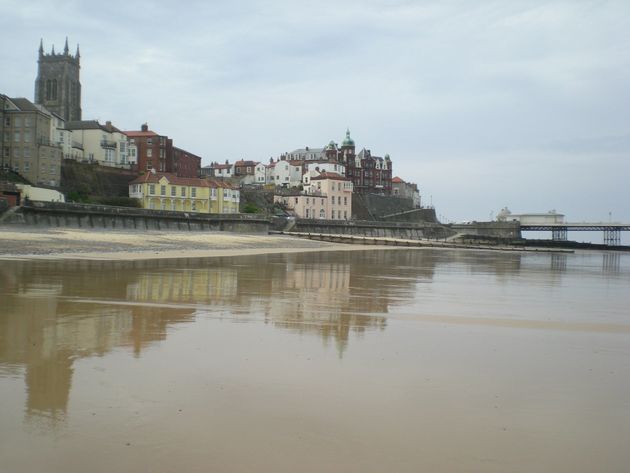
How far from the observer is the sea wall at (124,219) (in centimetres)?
4591

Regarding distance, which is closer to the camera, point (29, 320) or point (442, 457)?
point (442, 457)

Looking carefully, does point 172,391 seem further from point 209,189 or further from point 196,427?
point 209,189

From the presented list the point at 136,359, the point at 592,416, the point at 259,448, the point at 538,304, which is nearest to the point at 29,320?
the point at 136,359

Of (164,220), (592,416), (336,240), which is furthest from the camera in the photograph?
(336,240)

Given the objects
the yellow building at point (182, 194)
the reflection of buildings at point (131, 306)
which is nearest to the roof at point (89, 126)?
the yellow building at point (182, 194)

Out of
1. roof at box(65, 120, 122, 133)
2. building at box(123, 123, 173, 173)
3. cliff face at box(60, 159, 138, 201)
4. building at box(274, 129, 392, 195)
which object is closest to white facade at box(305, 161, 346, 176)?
building at box(274, 129, 392, 195)

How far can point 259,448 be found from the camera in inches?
174

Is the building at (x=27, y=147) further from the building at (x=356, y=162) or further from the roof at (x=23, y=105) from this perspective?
the building at (x=356, y=162)

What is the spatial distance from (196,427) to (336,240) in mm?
61744

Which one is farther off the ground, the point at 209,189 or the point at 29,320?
the point at 209,189

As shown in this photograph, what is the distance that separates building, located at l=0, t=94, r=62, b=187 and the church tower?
141 feet

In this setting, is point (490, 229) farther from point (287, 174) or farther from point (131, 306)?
point (131, 306)

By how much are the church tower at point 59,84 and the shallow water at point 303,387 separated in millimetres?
105406

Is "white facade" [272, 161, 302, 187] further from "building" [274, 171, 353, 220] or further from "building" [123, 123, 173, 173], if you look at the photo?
"building" [123, 123, 173, 173]
